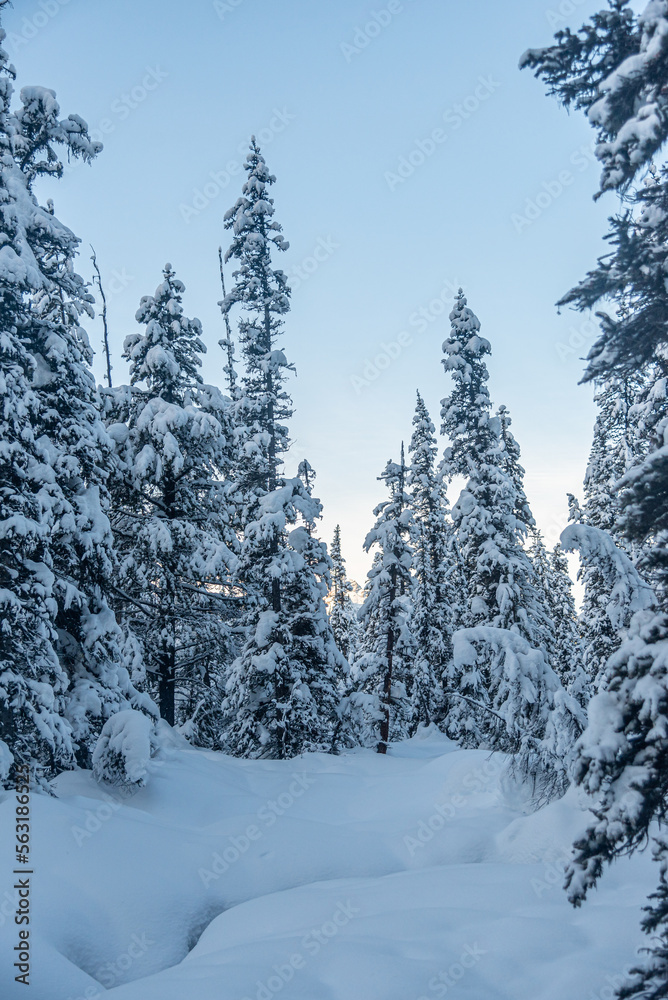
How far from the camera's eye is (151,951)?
21.8 feet

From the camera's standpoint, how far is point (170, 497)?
17000 millimetres

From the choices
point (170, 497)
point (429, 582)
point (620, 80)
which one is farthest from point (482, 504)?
point (620, 80)

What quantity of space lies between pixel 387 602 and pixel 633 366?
19278mm

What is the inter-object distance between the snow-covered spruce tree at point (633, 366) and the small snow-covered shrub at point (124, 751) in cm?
765

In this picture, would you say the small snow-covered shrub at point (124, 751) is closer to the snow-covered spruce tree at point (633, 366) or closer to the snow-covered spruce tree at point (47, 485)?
the snow-covered spruce tree at point (47, 485)

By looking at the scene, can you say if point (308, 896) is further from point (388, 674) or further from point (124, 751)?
point (388, 674)

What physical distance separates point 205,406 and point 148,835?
1161 cm

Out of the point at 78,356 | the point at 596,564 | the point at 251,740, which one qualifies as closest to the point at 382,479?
the point at 251,740

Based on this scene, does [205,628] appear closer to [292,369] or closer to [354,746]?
[354,746]

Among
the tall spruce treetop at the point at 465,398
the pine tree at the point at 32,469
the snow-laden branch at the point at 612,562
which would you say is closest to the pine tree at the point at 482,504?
the tall spruce treetop at the point at 465,398

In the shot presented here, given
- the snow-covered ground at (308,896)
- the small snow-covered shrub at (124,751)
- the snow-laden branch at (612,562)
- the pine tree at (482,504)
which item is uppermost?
the pine tree at (482,504)

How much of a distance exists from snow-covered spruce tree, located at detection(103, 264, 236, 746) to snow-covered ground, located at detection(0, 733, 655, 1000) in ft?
16.9

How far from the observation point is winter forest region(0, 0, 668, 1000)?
15.7 ft

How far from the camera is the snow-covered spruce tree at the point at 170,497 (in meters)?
15.9
